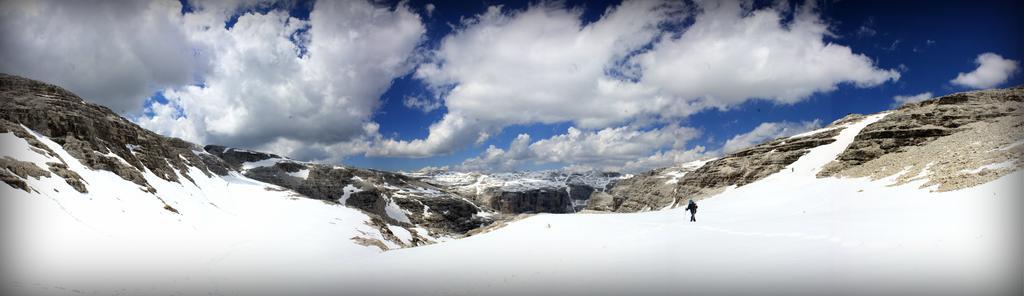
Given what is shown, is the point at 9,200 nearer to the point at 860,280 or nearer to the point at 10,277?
the point at 10,277

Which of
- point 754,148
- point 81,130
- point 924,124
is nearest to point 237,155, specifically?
point 81,130

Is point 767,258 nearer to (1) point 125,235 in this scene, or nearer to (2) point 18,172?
(1) point 125,235

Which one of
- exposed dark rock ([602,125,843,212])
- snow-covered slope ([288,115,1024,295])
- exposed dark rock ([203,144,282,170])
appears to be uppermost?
exposed dark rock ([203,144,282,170])

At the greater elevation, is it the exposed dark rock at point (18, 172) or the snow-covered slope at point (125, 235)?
the exposed dark rock at point (18, 172)

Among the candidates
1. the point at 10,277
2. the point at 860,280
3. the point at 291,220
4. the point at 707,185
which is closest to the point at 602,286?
the point at 860,280

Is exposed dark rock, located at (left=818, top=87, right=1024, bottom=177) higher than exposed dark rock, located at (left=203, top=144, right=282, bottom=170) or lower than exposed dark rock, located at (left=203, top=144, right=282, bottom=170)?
lower

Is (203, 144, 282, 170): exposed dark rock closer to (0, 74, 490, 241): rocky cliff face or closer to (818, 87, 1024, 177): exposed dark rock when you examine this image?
(0, 74, 490, 241): rocky cliff face

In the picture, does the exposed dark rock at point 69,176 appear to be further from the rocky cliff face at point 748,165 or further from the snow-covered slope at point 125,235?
the rocky cliff face at point 748,165

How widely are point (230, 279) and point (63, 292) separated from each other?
237 inches

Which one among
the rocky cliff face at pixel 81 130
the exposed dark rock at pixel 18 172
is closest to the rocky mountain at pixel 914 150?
the exposed dark rock at pixel 18 172

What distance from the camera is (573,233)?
21.3 m

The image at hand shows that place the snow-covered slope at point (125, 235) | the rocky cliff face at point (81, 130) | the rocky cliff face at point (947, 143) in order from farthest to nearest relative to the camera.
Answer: the rocky cliff face at point (81, 130)
the rocky cliff face at point (947, 143)
the snow-covered slope at point (125, 235)

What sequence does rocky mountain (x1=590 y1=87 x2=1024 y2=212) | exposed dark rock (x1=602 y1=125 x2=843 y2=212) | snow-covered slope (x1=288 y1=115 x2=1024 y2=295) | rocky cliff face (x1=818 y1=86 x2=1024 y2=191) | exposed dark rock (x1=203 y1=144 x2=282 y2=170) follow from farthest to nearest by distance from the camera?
exposed dark rock (x1=203 y1=144 x2=282 y2=170) → exposed dark rock (x1=602 y1=125 x2=843 y2=212) → rocky mountain (x1=590 y1=87 x2=1024 y2=212) → rocky cliff face (x1=818 y1=86 x2=1024 y2=191) → snow-covered slope (x1=288 y1=115 x2=1024 y2=295)

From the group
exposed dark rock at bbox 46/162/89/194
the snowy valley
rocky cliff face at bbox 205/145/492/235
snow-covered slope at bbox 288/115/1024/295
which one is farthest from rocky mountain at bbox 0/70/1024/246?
rocky cliff face at bbox 205/145/492/235
